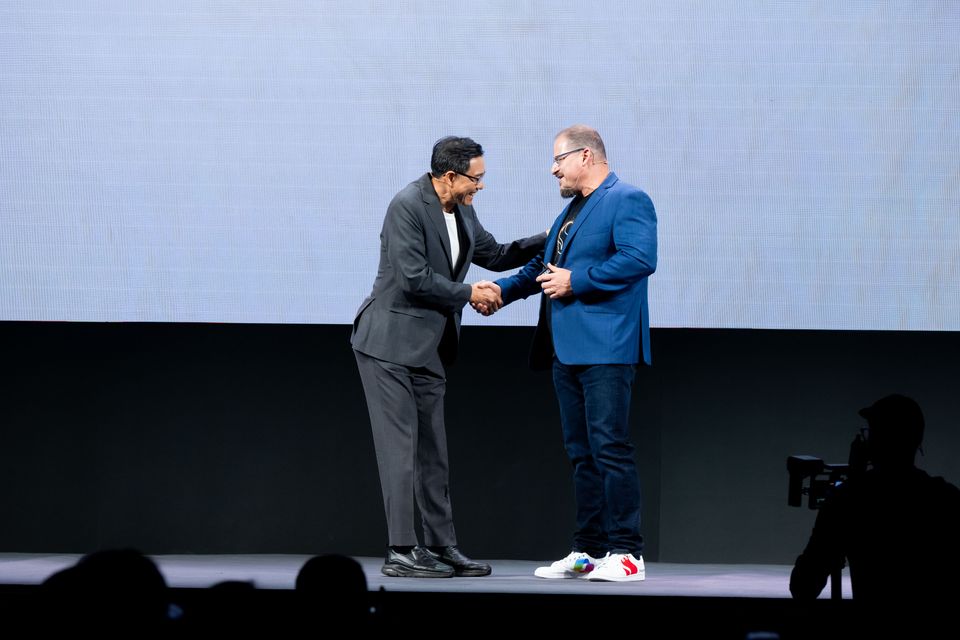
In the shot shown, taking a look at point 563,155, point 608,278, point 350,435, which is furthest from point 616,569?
point 350,435

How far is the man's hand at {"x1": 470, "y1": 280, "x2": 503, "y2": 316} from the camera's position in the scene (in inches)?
136

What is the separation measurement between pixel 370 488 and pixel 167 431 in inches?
28.2

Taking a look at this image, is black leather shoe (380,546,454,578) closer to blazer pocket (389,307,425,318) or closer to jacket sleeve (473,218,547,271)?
blazer pocket (389,307,425,318)

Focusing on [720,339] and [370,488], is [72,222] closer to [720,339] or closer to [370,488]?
[370,488]

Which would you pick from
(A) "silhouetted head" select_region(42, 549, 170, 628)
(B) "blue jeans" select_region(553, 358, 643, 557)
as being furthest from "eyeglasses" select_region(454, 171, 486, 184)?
(A) "silhouetted head" select_region(42, 549, 170, 628)

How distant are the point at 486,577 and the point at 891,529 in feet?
5.64

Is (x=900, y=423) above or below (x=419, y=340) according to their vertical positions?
below

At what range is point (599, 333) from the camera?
3.31m

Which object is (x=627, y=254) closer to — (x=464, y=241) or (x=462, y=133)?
(x=464, y=241)

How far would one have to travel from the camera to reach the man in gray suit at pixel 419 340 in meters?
3.37

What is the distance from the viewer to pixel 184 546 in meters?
4.17

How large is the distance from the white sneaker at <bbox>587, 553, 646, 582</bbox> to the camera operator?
130 cm

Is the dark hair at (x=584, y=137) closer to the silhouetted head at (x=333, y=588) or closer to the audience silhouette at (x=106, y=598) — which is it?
the silhouetted head at (x=333, y=588)

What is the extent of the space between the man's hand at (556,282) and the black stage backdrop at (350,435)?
2.67ft
